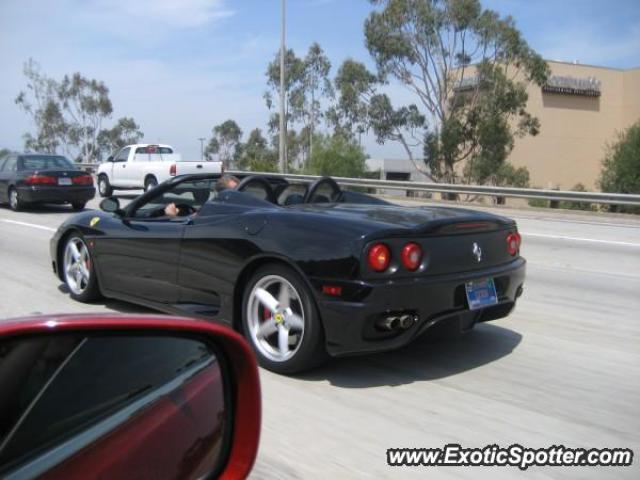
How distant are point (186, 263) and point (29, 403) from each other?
367 cm

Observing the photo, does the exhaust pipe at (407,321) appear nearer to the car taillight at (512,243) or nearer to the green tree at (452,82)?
the car taillight at (512,243)

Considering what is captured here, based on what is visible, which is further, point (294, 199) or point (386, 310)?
point (294, 199)

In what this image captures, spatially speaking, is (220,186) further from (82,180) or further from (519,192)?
(519,192)

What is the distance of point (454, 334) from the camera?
4.36 m

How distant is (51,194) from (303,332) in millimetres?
13584

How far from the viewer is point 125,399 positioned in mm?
1732

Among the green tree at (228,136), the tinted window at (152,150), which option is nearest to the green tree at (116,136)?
the green tree at (228,136)

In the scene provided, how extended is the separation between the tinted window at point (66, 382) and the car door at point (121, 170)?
22513mm

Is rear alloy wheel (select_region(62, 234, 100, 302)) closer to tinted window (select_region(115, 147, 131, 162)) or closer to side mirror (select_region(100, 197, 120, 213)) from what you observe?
side mirror (select_region(100, 197, 120, 213))

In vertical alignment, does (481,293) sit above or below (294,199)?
below

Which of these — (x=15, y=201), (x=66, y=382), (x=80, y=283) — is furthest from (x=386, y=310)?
(x=15, y=201)

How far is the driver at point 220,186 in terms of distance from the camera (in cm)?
582

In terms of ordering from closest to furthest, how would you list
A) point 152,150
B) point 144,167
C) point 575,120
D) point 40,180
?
1. point 40,180
2. point 144,167
3. point 152,150
4. point 575,120

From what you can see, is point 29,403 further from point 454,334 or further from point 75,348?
point 454,334
